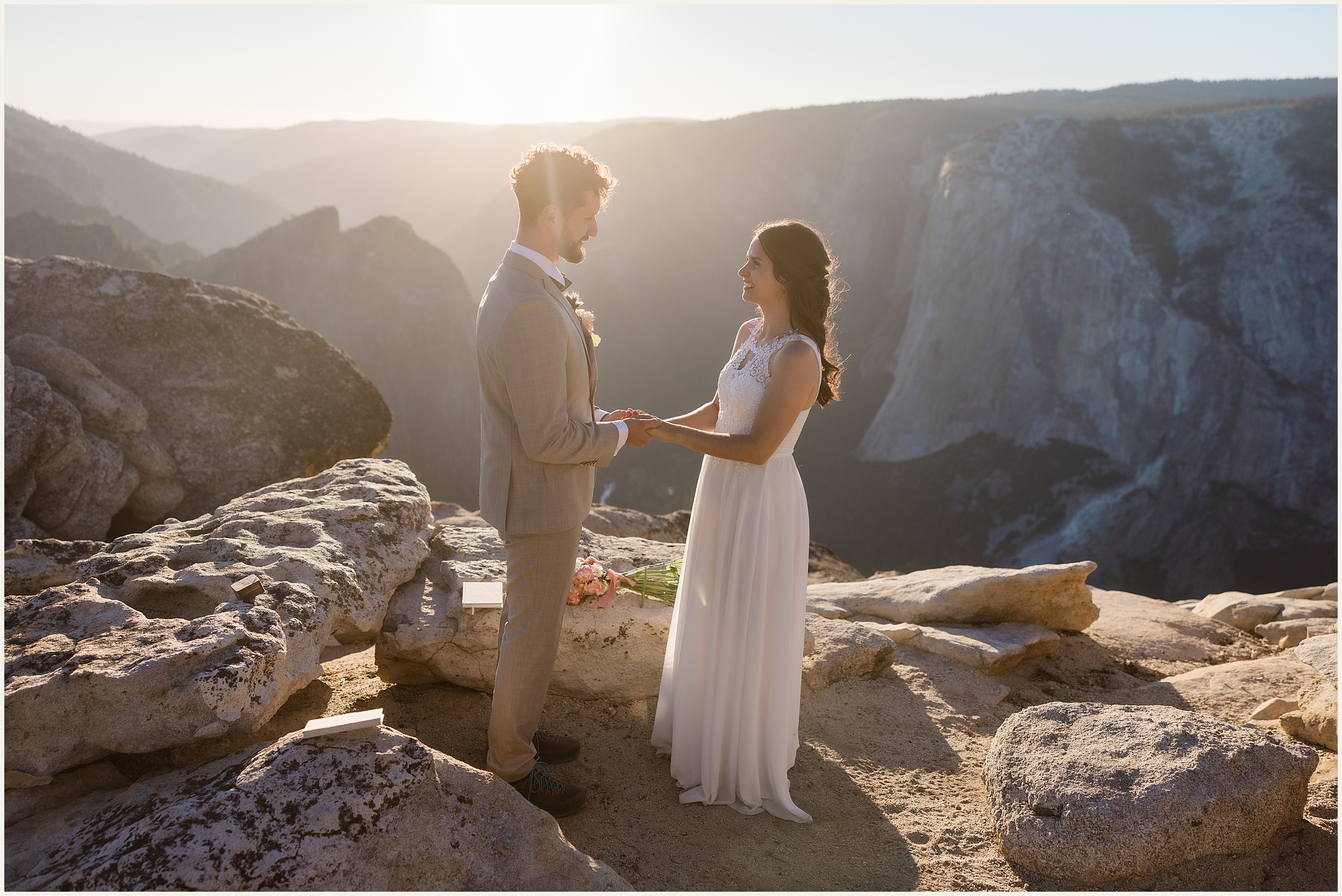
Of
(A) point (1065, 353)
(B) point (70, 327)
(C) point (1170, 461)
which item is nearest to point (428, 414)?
(B) point (70, 327)

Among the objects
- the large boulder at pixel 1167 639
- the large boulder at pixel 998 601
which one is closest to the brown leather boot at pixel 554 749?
the large boulder at pixel 998 601

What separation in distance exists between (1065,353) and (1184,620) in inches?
757

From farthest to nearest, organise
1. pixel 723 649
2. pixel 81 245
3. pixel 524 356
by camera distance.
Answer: pixel 81 245 < pixel 723 649 < pixel 524 356

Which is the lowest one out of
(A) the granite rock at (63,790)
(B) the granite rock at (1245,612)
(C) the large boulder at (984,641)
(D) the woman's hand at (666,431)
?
(B) the granite rock at (1245,612)

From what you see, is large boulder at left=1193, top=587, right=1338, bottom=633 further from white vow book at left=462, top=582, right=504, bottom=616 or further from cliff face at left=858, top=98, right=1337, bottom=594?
cliff face at left=858, top=98, right=1337, bottom=594

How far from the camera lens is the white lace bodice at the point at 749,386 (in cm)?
326

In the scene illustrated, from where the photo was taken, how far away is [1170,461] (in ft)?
67.8

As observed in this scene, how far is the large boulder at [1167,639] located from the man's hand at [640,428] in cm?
450

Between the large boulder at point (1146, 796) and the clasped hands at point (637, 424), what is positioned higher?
the clasped hands at point (637, 424)

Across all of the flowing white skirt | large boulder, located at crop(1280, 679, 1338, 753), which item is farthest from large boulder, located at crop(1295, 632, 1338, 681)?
the flowing white skirt

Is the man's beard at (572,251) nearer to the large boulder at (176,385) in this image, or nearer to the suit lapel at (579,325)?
the suit lapel at (579,325)

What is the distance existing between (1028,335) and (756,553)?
23.9 metres

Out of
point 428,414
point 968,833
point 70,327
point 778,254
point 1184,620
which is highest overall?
point 778,254

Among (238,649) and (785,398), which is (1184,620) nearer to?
(785,398)
